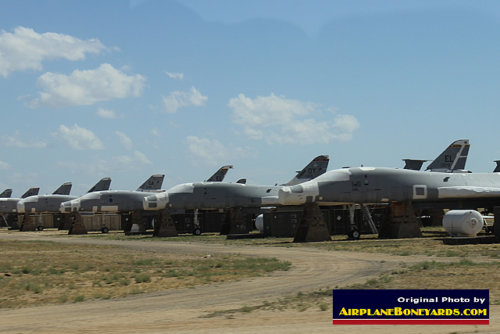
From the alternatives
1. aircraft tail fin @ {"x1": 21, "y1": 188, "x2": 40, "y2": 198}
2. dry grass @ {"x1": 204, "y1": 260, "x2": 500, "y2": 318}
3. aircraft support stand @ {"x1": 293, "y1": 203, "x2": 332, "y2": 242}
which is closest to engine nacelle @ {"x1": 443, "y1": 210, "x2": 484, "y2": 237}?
aircraft support stand @ {"x1": 293, "y1": 203, "x2": 332, "y2": 242}

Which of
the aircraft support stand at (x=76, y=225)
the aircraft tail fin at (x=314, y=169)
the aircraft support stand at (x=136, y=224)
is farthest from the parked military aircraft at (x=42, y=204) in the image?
the aircraft tail fin at (x=314, y=169)

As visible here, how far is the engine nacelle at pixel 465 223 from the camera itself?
35188 mm

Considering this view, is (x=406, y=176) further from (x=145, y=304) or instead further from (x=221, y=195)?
(x=145, y=304)

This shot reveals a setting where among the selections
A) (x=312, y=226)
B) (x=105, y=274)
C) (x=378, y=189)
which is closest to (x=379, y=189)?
(x=378, y=189)

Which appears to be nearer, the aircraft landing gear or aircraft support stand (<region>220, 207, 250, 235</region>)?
the aircraft landing gear

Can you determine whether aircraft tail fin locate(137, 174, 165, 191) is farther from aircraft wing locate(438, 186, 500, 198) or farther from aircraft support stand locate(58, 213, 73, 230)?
aircraft wing locate(438, 186, 500, 198)

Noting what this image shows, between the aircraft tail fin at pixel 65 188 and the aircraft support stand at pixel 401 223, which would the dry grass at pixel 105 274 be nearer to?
the aircraft support stand at pixel 401 223

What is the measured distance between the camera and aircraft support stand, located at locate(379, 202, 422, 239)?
41938mm

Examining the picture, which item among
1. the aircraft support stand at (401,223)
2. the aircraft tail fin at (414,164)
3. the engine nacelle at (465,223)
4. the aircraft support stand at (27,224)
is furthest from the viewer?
the aircraft support stand at (27,224)

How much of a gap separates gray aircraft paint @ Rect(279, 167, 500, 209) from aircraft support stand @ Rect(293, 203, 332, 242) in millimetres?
820

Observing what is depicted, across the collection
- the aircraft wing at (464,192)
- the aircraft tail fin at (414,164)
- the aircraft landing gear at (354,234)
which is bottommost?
the aircraft landing gear at (354,234)

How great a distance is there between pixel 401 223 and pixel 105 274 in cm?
2411

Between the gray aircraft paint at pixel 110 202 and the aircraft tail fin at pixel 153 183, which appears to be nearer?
the gray aircraft paint at pixel 110 202

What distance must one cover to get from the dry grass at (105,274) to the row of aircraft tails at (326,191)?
43.5 ft
